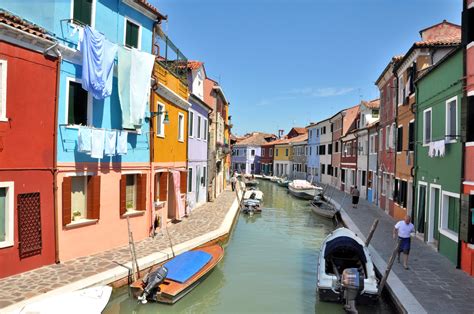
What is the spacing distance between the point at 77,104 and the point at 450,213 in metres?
13.2

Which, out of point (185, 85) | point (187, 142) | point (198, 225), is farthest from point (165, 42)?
point (198, 225)

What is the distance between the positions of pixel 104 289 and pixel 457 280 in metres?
9.57

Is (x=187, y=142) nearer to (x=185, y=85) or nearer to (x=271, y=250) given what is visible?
(x=185, y=85)

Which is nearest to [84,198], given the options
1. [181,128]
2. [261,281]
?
[261,281]

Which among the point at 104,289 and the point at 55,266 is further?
the point at 55,266

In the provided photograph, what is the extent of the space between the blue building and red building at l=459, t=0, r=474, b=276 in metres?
10.9

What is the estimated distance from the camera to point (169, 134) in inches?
692

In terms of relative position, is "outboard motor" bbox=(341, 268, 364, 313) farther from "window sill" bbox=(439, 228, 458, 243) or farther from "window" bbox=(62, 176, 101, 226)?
"window" bbox=(62, 176, 101, 226)

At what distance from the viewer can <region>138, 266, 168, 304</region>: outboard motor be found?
31.8 ft

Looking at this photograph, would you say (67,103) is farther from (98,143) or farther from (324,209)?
(324,209)

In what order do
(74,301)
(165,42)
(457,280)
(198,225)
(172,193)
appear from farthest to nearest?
(172,193) < (198,225) < (165,42) < (457,280) < (74,301)

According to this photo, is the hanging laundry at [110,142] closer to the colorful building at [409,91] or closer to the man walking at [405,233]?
the man walking at [405,233]

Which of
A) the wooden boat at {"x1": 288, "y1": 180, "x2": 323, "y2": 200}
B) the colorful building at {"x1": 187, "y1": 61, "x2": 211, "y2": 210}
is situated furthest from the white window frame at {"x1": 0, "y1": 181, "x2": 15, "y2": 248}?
the wooden boat at {"x1": 288, "y1": 180, "x2": 323, "y2": 200}

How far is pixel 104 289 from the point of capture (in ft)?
28.8
